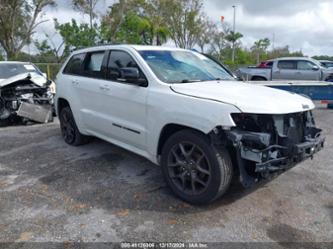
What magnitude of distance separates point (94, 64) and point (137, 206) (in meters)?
2.56

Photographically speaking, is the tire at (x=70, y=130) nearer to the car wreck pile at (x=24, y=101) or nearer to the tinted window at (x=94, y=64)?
the tinted window at (x=94, y=64)

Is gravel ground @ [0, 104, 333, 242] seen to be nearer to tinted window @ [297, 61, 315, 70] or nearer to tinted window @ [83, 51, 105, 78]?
tinted window @ [83, 51, 105, 78]

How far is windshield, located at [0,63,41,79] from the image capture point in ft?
29.5

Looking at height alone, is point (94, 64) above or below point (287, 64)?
below

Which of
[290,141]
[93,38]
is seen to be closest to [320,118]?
[290,141]

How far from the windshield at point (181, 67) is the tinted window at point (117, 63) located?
20 centimetres

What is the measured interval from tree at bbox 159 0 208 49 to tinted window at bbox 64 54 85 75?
30693 mm

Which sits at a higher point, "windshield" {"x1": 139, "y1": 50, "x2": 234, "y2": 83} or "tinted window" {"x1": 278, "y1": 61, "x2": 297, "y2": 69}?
"tinted window" {"x1": 278, "y1": 61, "x2": 297, "y2": 69}

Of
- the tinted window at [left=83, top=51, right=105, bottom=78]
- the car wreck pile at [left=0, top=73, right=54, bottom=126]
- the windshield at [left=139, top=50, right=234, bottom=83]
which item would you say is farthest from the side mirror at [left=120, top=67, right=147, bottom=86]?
the car wreck pile at [left=0, top=73, right=54, bottom=126]

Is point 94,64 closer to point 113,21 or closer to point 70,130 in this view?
point 70,130

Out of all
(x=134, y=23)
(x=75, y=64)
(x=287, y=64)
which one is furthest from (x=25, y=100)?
(x=134, y=23)

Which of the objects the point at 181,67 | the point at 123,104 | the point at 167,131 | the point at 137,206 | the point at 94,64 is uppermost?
the point at 94,64

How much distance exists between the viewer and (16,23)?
26531 millimetres

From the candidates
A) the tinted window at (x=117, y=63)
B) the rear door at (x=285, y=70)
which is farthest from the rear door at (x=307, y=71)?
the tinted window at (x=117, y=63)
